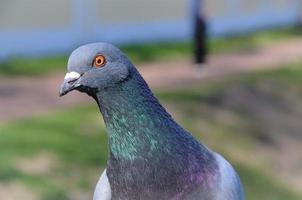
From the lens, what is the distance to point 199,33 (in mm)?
11508

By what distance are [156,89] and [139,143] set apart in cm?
739

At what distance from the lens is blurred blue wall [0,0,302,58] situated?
12695mm

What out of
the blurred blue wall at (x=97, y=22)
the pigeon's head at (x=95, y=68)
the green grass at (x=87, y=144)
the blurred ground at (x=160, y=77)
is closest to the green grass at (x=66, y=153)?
the green grass at (x=87, y=144)

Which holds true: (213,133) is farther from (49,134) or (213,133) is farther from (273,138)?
(49,134)

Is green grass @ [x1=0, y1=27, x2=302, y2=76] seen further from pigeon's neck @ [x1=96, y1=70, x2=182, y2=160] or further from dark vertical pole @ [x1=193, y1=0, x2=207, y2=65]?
pigeon's neck @ [x1=96, y1=70, x2=182, y2=160]

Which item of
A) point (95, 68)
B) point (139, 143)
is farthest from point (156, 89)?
point (95, 68)

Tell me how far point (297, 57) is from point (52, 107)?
23.4 ft

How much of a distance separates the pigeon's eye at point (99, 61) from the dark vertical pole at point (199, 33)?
349 inches

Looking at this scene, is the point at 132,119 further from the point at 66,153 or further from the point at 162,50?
the point at 162,50

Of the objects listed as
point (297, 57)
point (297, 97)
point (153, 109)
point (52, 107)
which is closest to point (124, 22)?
point (297, 57)

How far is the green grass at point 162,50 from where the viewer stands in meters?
11.7

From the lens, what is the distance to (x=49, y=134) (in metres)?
7.15

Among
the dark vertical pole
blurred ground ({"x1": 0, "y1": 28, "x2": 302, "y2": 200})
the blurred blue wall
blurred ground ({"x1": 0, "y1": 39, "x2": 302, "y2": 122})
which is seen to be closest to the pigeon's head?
blurred ground ({"x1": 0, "y1": 28, "x2": 302, "y2": 200})

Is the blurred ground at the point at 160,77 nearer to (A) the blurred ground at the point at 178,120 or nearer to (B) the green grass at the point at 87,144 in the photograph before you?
(A) the blurred ground at the point at 178,120
